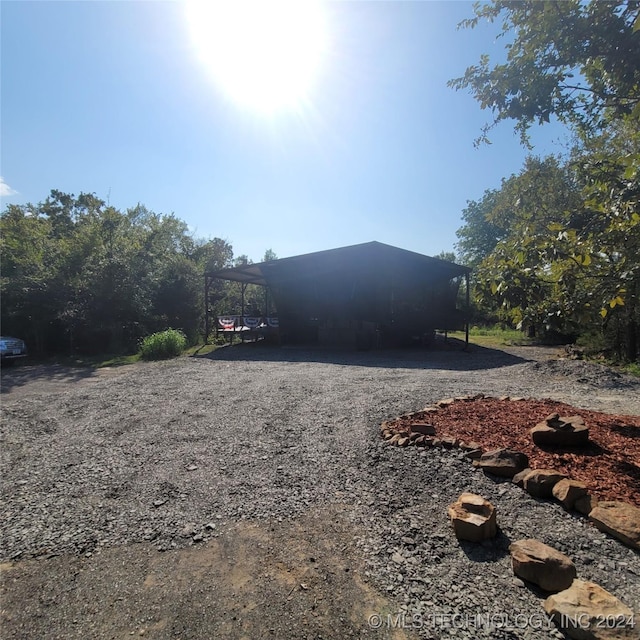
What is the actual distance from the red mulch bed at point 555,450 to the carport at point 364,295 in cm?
846

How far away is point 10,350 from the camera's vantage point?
11117 millimetres

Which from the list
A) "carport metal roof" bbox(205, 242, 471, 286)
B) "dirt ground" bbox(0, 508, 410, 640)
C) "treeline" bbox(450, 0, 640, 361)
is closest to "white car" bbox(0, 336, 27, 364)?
"carport metal roof" bbox(205, 242, 471, 286)

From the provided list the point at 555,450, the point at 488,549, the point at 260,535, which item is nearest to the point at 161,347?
the point at 260,535

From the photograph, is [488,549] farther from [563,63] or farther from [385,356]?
[385,356]

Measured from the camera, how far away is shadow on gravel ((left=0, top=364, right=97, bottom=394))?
8.59m

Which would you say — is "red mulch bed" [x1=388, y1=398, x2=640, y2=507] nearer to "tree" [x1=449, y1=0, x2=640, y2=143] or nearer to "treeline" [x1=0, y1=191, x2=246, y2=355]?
"tree" [x1=449, y1=0, x2=640, y2=143]

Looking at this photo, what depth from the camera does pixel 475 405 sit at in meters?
4.71

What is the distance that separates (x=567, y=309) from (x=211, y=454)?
130 inches

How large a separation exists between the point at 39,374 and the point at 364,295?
10.3 m

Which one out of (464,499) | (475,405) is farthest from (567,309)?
(475,405)

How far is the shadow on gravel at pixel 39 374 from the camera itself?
859 centimetres

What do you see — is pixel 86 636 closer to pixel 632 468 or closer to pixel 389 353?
pixel 632 468

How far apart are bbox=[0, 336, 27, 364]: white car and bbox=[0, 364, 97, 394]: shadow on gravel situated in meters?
0.30

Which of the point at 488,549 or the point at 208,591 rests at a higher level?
the point at 488,549
